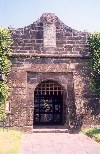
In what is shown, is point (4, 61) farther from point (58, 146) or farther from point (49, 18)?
point (58, 146)

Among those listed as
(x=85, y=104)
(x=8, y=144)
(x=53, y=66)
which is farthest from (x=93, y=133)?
(x=8, y=144)

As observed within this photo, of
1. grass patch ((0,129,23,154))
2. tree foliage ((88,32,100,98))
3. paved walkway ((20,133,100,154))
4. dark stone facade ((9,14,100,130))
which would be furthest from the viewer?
tree foliage ((88,32,100,98))

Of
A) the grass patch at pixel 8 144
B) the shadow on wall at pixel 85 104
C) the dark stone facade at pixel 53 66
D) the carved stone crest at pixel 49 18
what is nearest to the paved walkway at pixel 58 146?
the grass patch at pixel 8 144

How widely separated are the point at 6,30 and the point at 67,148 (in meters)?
6.64

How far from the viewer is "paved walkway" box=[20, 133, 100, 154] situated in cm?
866

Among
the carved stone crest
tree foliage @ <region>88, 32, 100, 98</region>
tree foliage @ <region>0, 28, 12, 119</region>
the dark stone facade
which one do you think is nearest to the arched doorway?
the dark stone facade

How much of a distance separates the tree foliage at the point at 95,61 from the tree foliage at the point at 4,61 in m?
3.84

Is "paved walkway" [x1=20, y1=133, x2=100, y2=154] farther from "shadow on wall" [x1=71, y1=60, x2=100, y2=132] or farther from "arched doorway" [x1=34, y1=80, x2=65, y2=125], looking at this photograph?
"arched doorway" [x1=34, y1=80, x2=65, y2=125]

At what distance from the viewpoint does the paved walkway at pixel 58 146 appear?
8.66 m

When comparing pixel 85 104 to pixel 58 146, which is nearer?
pixel 58 146

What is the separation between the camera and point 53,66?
44.5 feet

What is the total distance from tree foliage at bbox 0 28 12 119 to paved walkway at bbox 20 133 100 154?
269cm

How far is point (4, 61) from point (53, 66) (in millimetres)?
2244

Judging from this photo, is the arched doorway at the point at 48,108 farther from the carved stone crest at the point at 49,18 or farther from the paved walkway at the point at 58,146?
the paved walkway at the point at 58,146
